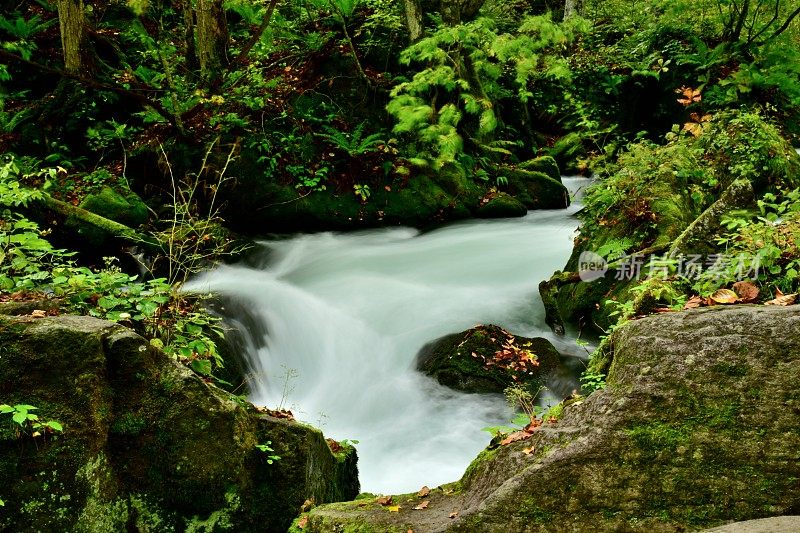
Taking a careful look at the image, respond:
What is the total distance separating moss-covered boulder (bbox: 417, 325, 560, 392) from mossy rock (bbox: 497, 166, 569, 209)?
548cm

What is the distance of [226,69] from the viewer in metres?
10.8

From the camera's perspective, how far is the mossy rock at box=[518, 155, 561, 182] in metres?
12.3

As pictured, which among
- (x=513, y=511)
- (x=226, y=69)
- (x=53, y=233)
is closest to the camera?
(x=513, y=511)

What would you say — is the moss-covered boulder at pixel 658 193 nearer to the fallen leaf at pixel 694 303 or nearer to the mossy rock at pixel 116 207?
the fallen leaf at pixel 694 303

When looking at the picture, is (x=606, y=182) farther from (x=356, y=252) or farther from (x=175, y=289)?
A: (x=175, y=289)

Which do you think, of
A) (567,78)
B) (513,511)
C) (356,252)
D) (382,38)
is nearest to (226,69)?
(382,38)

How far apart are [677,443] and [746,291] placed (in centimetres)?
139

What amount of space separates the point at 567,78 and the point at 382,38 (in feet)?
14.2

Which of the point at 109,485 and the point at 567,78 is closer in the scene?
the point at 109,485

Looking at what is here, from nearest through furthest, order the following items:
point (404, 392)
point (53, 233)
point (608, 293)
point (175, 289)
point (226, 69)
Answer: point (175, 289), point (608, 293), point (404, 392), point (53, 233), point (226, 69)

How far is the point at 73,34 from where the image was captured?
9.62m

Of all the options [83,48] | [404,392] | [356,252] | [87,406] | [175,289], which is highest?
[83,48]

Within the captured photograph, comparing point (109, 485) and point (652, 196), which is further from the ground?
point (652, 196)

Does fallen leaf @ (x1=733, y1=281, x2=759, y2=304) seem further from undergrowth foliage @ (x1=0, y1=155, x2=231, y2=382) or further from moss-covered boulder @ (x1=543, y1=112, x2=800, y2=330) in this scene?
undergrowth foliage @ (x1=0, y1=155, x2=231, y2=382)
